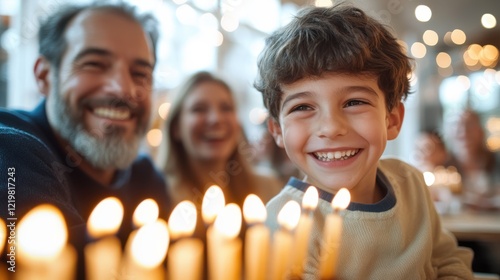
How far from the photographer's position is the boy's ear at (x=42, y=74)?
3.92ft

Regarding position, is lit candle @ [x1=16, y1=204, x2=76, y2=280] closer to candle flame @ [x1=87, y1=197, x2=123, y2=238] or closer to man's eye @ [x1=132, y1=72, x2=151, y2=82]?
candle flame @ [x1=87, y1=197, x2=123, y2=238]

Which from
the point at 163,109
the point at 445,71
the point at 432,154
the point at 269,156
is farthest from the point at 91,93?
the point at 445,71

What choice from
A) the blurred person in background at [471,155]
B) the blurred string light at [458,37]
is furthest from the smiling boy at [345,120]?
the blurred string light at [458,37]

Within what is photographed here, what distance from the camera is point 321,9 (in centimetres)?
83

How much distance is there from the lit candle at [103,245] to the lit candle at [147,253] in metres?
0.02

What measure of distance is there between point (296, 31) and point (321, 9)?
8 cm

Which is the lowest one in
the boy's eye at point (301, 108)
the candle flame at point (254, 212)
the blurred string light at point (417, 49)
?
the candle flame at point (254, 212)

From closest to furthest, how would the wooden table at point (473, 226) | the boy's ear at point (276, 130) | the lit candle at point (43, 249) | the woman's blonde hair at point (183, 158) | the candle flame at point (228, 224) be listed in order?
1. the lit candle at point (43, 249)
2. the candle flame at point (228, 224)
3. the boy's ear at point (276, 130)
4. the wooden table at point (473, 226)
5. the woman's blonde hair at point (183, 158)

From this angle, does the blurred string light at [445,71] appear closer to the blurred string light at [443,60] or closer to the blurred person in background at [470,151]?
the blurred string light at [443,60]

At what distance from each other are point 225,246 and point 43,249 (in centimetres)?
18

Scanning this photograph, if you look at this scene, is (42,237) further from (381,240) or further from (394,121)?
(394,121)

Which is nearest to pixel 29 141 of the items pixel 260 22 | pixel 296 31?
pixel 296 31

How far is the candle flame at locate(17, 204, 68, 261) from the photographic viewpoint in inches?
16.4

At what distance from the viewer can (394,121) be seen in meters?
0.88
